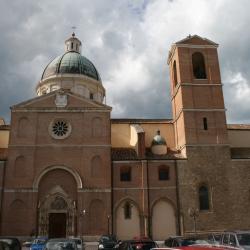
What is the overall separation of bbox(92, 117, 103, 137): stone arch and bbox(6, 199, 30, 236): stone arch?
9.16 metres

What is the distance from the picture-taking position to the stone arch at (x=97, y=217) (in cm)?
3369

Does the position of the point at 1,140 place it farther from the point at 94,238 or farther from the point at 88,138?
the point at 94,238

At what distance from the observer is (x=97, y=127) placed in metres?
36.9

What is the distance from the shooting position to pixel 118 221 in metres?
34.6

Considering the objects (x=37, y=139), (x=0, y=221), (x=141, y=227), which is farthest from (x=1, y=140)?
(x=141, y=227)

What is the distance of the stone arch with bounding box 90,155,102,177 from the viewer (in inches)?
1390

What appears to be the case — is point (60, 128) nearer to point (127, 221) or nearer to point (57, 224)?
point (57, 224)

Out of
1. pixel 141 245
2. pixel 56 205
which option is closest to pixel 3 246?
pixel 141 245

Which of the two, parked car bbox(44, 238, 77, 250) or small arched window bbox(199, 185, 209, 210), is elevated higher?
small arched window bbox(199, 185, 209, 210)

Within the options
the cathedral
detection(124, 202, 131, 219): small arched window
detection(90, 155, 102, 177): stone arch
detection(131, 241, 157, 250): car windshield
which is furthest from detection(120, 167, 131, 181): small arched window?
detection(131, 241, 157, 250): car windshield

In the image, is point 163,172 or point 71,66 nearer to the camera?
point 163,172

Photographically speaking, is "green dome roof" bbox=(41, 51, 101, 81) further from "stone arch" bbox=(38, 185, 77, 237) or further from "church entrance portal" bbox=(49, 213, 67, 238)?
"church entrance portal" bbox=(49, 213, 67, 238)

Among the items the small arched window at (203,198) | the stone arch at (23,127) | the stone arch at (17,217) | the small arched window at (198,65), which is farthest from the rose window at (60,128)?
the small arched window at (198,65)

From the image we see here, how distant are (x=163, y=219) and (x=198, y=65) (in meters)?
16.7
